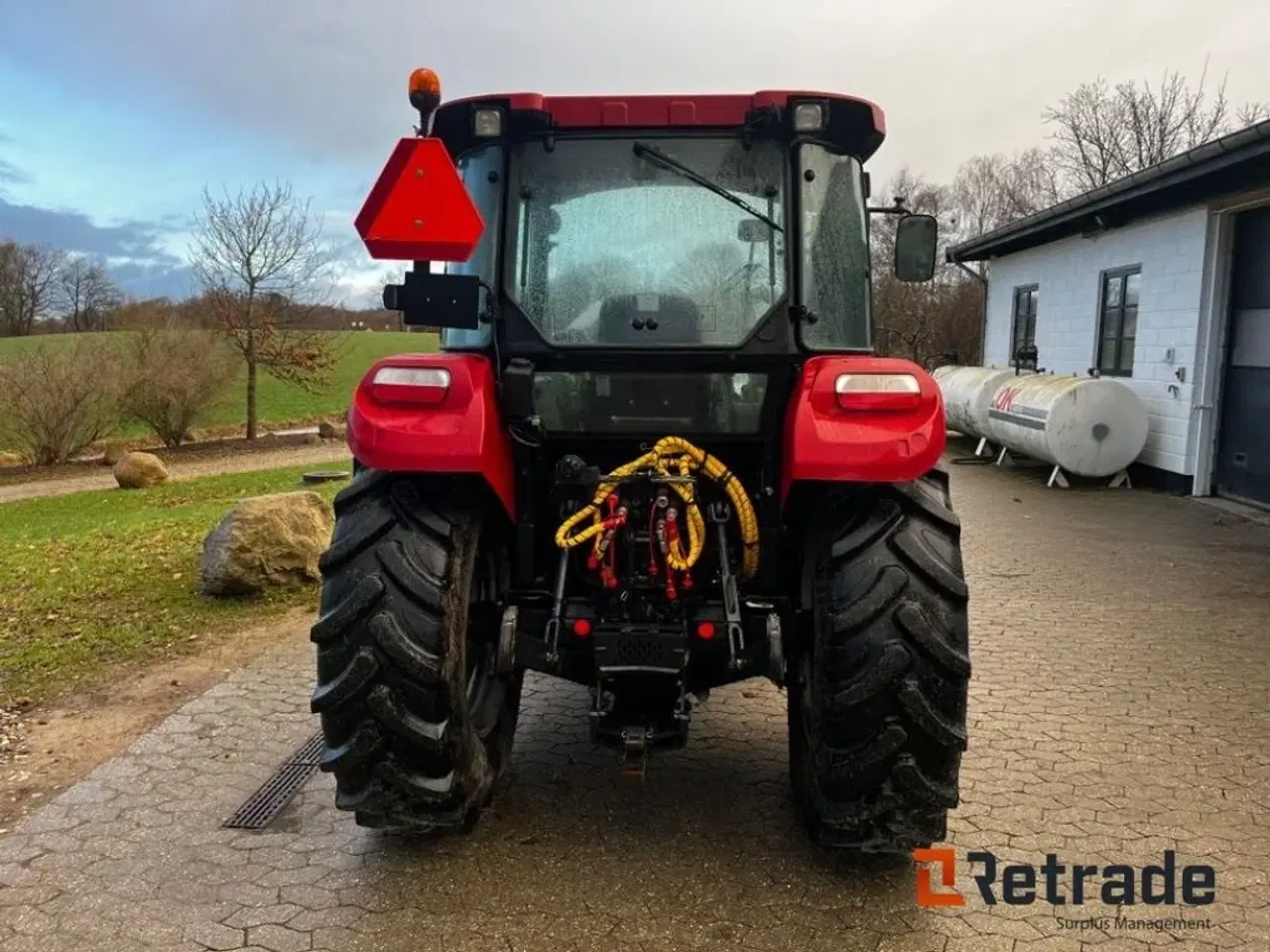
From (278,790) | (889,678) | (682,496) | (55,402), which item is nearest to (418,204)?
(682,496)

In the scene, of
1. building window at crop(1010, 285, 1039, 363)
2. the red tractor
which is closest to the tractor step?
the red tractor

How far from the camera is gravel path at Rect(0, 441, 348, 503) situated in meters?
18.0

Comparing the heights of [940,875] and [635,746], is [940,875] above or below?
below

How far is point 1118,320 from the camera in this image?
13148 millimetres

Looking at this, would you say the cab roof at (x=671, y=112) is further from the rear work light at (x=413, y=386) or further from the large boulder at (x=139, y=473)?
the large boulder at (x=139, y=473)

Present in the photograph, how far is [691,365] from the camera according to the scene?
331 cm

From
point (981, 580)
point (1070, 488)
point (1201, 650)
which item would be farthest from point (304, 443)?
point (1201, 650)

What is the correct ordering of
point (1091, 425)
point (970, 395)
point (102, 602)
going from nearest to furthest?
point (102, 602) < point (1091, 425) < point (970, 395)

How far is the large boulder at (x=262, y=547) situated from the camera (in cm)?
683

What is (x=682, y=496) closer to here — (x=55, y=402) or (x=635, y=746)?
(x=635, y=746)

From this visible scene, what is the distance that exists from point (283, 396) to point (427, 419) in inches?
1297

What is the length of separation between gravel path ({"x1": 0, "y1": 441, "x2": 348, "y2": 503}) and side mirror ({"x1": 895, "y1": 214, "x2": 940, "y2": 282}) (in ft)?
54.3

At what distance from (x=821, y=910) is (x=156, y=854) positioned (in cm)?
218

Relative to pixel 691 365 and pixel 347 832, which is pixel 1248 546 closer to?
pixel 691 365
